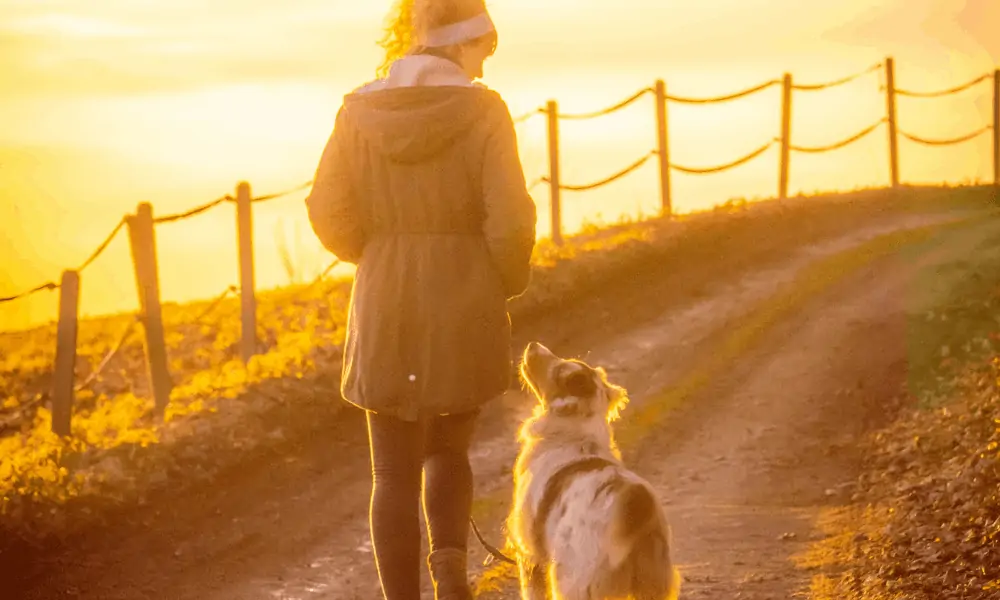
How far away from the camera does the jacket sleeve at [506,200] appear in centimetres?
380

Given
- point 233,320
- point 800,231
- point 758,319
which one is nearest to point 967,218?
point 800,231

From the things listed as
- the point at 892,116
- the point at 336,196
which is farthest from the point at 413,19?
the point at 892,116

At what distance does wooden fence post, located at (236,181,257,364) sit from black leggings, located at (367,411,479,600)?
5.93 m

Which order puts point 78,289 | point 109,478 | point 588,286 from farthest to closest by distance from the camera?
point 588,286, point 78,289, point 109,478

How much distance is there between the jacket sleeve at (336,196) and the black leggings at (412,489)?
2.14ft

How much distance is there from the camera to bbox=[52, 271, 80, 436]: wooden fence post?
8.49 m

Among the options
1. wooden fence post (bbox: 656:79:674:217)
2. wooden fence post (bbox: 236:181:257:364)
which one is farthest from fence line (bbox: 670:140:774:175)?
wooden fence post (bbox: 236:181:257:364)

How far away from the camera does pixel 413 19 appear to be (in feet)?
12.9

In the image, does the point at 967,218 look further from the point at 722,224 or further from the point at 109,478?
the point at 109,478

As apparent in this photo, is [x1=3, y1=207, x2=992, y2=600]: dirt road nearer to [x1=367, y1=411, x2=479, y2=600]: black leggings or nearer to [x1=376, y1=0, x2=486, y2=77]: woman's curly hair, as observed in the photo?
[x1=367, y1=411, x2=479, y2=600]: black leggings

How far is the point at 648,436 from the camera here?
26.4 ft

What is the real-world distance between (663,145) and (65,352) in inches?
338

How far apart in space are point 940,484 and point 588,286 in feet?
18.0

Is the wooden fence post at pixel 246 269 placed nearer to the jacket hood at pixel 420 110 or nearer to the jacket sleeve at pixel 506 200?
the jacket hood at pixel 420 110
